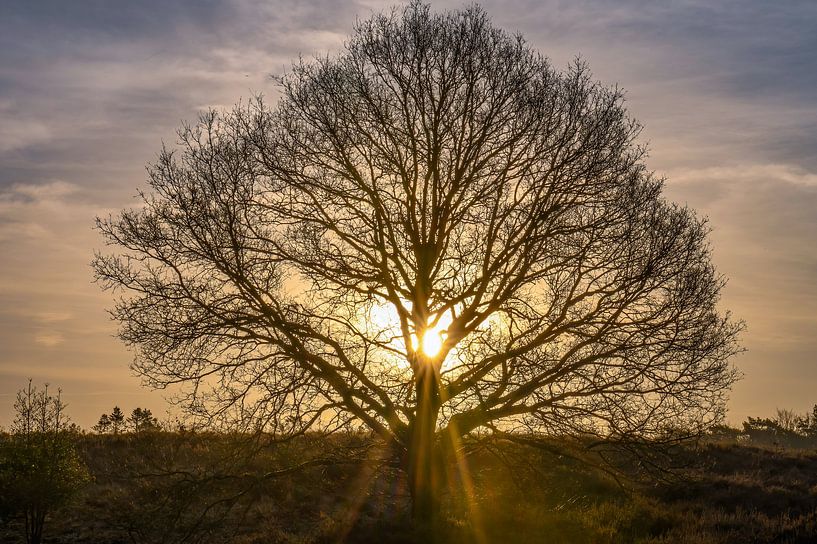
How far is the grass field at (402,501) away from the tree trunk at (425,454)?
49cm

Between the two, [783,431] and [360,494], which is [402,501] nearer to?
[360,494]

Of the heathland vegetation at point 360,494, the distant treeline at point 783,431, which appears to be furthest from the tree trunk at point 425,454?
the distant treeline at point 783,431

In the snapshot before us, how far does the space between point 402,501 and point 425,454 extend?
348 inches

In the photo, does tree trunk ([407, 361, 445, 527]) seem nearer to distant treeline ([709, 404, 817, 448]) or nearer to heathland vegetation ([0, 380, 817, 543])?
heathland vegetation ([0, 380, 817, 543])

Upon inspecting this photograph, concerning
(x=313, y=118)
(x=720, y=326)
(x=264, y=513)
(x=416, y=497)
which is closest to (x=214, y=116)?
(x=313, y=118)

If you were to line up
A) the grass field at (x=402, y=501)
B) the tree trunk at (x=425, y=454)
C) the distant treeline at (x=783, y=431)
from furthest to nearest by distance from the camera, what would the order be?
1. the distant treeline at (x=783, y=431)
2. the grass field at (x=402, y=501)
3. the tree trunk at (x=425, y=454)

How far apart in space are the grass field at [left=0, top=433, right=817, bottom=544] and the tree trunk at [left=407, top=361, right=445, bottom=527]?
49cm

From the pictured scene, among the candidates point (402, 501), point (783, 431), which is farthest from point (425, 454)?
point (783, 431)

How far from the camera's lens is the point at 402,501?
70.4ft

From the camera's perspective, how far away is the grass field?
14.2 m

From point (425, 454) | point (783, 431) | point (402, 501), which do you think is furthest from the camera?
point (783, 431)

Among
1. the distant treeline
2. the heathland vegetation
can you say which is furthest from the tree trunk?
the distant treeline

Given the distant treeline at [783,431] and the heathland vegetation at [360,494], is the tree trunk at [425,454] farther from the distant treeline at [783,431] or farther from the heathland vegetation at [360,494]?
the distant treeline at [783,431]

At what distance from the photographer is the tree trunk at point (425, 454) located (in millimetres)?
13141
